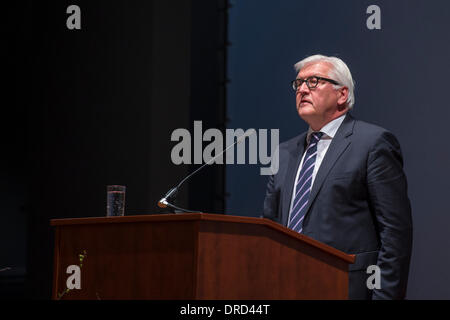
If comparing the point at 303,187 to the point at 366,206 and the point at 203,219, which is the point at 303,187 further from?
the point at 203,219

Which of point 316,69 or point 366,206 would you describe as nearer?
point 366,206

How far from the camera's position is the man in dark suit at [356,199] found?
2.17 metres

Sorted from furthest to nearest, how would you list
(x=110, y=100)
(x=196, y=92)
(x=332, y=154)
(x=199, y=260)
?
(x=110, y=100) → (x=196, y=92) → (x=332, y=154) → (x=199, y=260)

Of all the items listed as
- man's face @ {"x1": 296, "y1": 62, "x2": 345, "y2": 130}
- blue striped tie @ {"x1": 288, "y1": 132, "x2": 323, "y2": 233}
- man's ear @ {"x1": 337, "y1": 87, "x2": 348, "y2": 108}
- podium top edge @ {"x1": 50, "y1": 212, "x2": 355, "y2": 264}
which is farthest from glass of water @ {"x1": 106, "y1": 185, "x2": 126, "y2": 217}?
man's ear @ {"x1": 337, "y1": 87, "x2": 348, "y2": 108}

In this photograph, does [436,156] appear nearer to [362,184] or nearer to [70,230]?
[362,184]

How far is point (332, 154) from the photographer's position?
92.4 inches

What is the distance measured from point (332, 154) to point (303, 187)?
183 mm

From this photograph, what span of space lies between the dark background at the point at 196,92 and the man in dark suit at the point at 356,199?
27.3 inches

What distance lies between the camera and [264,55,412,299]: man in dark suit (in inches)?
85.3

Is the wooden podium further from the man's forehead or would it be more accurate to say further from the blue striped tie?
the man's forehead

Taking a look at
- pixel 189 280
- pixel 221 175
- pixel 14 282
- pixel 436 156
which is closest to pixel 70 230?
pixel 189 280

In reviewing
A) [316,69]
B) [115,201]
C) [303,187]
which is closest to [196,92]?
[316,69]

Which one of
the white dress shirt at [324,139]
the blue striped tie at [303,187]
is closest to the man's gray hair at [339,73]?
the white dress shirt at [324,139]

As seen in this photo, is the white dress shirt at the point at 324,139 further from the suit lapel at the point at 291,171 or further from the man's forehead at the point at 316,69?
the man's forehead at the point at 316,69
